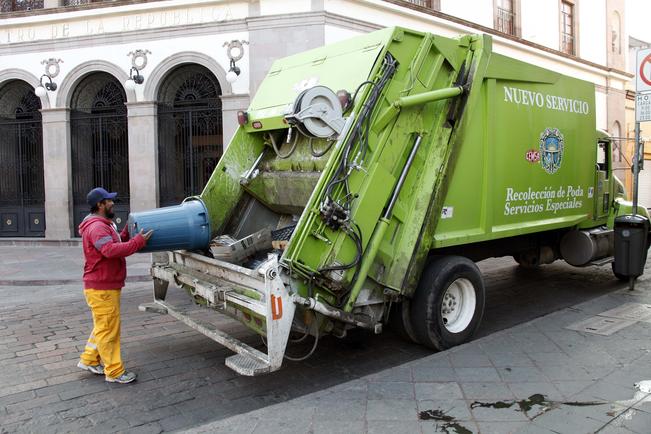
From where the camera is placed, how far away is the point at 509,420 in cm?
363

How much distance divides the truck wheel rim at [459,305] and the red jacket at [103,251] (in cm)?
287

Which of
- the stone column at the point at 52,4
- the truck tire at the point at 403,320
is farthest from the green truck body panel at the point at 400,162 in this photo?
the stone column at the point at 52,4

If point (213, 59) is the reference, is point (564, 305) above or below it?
below

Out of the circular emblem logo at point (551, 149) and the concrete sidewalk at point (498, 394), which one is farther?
the circular emblem logo at point (551, 149)

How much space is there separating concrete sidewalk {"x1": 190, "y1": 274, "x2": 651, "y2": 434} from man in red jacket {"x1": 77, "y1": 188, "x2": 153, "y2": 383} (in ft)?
4.29

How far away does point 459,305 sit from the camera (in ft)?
17.8

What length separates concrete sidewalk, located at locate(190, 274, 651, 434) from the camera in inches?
141

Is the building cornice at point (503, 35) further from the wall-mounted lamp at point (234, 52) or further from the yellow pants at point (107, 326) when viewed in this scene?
the yellow pants at point (107, 326)

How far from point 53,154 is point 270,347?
12814 millimetres

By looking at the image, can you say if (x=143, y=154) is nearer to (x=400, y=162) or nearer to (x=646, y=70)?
(x=400, y=162)

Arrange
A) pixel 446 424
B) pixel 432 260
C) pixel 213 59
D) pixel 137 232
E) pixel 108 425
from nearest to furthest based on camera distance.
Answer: pixel 446 424 < pixel 108 425 < pixel 137 232 < pixel 432 260 < pixel 213 59

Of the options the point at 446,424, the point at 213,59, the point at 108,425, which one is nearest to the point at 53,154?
the point at 213,59

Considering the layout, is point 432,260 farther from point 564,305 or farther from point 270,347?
point 564,305

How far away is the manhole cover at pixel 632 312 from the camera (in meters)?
6.18
